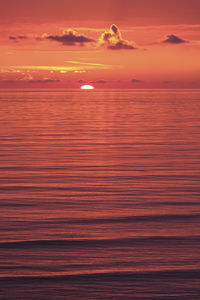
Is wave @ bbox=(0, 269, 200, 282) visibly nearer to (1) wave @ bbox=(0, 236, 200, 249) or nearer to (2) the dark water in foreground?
(2) the dark water in foreground

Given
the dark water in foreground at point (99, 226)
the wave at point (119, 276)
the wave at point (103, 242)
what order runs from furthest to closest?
1. the wave at point (103, 242)
2. the wave at point (119, 276)
3. the dark water in foreground at point (99, 226)

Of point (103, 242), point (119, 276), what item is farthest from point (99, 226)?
point (119, 276)

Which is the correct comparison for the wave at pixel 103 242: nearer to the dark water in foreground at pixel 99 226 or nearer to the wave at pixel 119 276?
the dark water in foreground at pixel 99 226

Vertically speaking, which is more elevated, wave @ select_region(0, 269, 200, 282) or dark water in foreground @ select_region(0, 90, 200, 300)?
dark water in foreground @ select_region(0, 90, 200, 300)

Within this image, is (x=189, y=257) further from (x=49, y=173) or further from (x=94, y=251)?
(x=49, y=173)

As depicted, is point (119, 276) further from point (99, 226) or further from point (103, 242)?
point (99, 226)

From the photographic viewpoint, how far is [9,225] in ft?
30.3

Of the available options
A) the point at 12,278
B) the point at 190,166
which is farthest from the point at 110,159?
the point at 12,278

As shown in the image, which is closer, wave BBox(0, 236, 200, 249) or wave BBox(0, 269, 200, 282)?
wave BBox(0, 269, 200, 282)

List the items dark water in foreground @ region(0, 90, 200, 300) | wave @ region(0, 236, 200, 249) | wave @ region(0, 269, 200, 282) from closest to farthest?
dark water in foreground @ region(0, 90, 200, 300)
wave @ region(0, 269, 200, 282)
wave @ region(0, 236, 200, 249)

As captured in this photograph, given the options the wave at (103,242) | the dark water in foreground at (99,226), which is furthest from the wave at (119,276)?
the wave at (103,242)

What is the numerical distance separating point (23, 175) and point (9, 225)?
552 centimetres

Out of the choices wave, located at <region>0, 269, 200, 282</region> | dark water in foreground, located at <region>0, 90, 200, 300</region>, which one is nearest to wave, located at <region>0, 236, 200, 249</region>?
dark water in foreground, located at <region>0, 90, 200, 300</region>

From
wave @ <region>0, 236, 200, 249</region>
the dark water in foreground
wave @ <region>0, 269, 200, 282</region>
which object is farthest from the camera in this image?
wave @ <region>0, 236, 200, 249</region>
